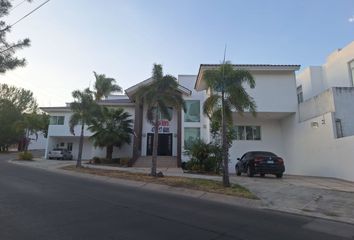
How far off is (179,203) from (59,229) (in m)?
4.54

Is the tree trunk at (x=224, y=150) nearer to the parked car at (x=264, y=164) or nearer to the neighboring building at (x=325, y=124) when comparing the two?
the parked car at (x=264, y=164)

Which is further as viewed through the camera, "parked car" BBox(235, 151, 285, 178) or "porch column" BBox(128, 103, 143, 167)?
"porch column" BBox(128, 103, 143, 167)

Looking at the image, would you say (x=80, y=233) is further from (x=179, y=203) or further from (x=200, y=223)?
(x=179, y=203)

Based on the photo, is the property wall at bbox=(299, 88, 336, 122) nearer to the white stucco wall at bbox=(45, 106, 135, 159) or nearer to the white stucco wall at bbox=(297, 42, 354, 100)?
the white stucco wall at bbox=(297, 42, 354, 100)

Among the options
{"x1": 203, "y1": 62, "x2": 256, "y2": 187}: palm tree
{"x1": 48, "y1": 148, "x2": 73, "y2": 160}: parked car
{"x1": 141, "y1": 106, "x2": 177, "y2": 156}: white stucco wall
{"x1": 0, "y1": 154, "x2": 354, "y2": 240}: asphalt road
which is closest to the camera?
{"x1": 0, "y1": 154, "x2": 354, "y2": 240}: asphalt road

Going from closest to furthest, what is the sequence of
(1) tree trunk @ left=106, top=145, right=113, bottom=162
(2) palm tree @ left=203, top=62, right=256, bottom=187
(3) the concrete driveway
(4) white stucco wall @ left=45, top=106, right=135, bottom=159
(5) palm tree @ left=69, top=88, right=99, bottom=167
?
(3) the concrete driveway
(2) palm tree @ left=203, top=62, right=256, bottom=187
(5) palm tree @ left=69, top=88, right=99, bottom=167
(1) tree trunk @ left=106, top=145, right=113, bottom=162
(4) white stucco wall @ left=45, top=106, right=135, bottom=159

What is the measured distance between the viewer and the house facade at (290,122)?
1867 cm

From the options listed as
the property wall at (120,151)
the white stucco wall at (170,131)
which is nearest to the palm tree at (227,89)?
the white stucco wall at (170,131)

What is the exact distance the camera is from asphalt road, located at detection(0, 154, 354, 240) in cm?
612

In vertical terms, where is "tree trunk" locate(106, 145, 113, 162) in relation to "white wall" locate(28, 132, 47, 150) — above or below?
below

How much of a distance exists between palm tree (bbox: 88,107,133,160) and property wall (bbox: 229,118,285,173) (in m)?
11.6

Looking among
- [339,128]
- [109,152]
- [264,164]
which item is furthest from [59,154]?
[339,128]

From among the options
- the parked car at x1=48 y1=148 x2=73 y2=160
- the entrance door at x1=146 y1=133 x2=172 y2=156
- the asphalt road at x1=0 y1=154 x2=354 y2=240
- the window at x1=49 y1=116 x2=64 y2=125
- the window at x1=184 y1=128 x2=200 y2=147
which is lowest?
the asphalt road at x1=0 y1=154 x2=354 y2=240

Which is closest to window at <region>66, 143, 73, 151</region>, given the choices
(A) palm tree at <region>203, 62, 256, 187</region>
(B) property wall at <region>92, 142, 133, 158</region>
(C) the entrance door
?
(B) property wall at <region>92, 142, 133, 158</region>
